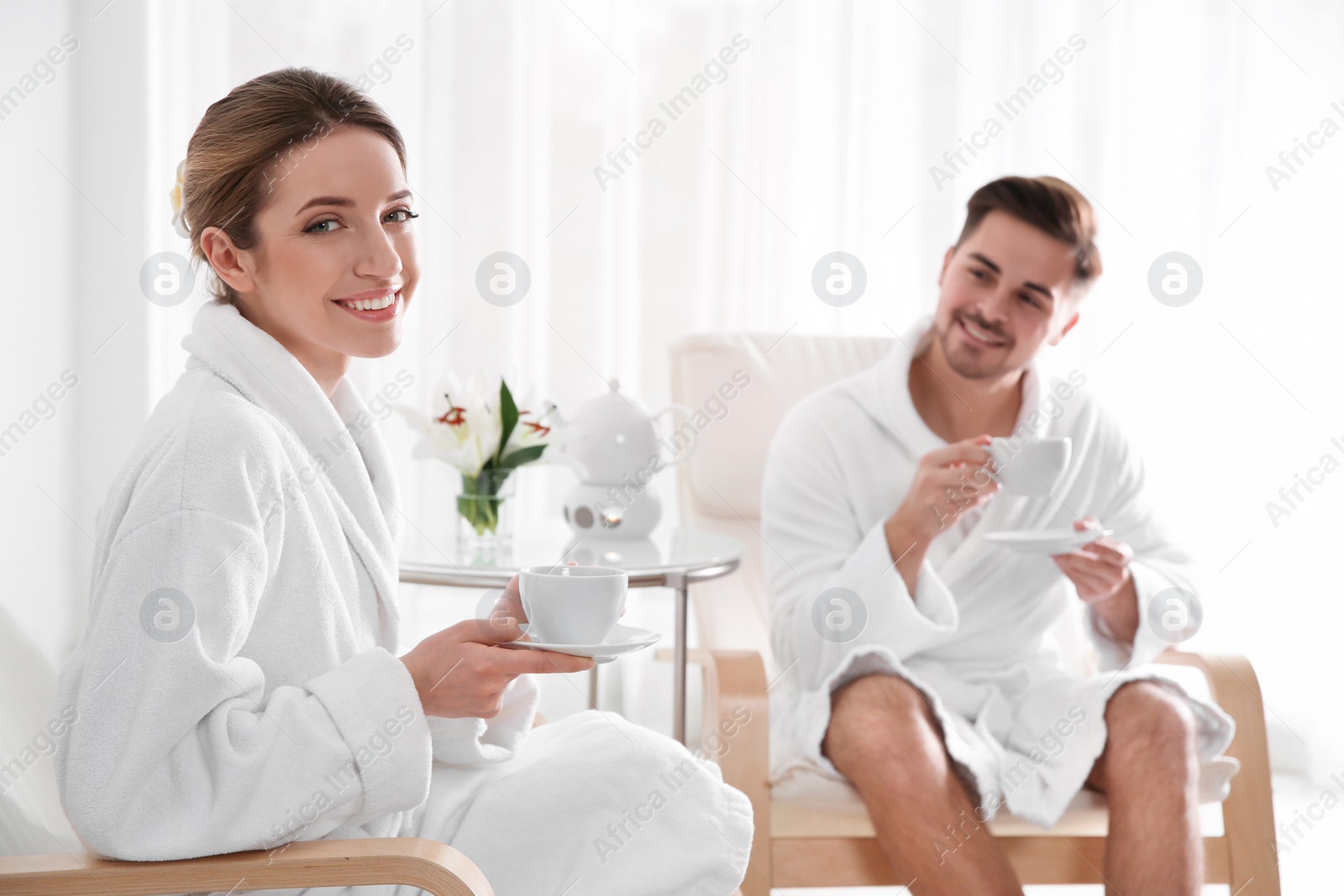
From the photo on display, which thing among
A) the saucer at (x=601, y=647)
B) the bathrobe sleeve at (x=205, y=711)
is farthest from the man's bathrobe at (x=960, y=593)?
the bathrobe sleeve at (x=205, y=711)

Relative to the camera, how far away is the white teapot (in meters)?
1.81

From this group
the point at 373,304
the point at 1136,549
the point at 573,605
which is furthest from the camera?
the point at 1136,549

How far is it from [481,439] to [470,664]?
913 mm

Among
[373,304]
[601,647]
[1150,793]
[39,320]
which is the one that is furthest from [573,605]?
[39,320]

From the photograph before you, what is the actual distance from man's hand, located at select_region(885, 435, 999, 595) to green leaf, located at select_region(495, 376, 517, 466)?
0.61 m

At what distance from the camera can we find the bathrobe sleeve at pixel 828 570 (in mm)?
1585

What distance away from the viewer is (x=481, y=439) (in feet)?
5.65

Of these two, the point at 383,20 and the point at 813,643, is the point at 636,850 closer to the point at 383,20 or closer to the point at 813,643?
the point at 813,643

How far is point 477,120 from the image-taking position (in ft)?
8.20

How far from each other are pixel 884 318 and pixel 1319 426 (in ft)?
3.65

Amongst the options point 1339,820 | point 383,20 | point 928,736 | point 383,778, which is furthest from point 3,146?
point 1339,820

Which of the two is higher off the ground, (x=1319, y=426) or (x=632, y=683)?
(x=1319, y=426)

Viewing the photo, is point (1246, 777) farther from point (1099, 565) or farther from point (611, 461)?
point (611, 461)

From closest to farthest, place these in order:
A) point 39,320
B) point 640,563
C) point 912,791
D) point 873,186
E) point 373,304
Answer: point 373,304, point 912,791, point 640,563, point 39,320, point 873,186
